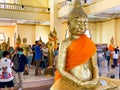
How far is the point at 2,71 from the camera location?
4.73 meters

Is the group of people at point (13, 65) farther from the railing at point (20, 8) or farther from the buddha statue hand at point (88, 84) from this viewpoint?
the railing at point (20, 8)

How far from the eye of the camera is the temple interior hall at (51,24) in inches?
321

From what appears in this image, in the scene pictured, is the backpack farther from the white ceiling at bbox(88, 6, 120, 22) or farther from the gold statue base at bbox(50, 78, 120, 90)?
the white ceiling at bbox(88, 6, 120, 22)

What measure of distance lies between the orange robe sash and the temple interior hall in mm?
4986

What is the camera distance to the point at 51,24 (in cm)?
1405

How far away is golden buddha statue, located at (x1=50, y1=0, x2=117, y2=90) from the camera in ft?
5.76

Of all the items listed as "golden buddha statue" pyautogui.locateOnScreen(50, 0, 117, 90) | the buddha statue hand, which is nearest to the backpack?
"golden buddha statue" pyautogui.locateOnScreen(50, 0, 117, 90)

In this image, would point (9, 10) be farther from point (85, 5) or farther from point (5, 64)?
point (5, 64)

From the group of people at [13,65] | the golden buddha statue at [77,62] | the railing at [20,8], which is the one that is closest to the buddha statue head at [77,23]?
the golden buddha statue at [77,62]

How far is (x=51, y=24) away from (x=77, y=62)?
1238cm

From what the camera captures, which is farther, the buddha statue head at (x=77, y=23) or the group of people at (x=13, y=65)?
the group of people at (x=13, y=65)

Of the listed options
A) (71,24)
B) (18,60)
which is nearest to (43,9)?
(18,60)

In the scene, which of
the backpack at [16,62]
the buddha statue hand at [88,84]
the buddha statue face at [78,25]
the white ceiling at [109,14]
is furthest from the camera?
the white ceiling at [109,14]

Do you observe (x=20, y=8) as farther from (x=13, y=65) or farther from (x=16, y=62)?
(x=13, y=65)
